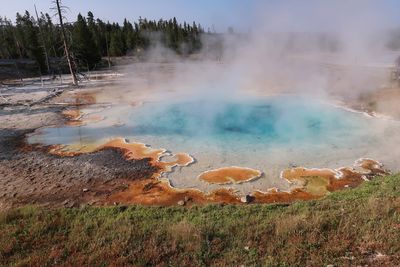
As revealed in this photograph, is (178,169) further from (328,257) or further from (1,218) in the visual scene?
(328,257)

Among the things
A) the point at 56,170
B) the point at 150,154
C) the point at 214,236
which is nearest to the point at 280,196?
the point at 214,236

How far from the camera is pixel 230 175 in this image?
7.57 meters

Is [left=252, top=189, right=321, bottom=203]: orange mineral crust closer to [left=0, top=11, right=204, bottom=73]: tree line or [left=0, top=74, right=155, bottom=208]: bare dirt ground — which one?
[left=0, top=74, right=155, bottom=208]: bare dirt ground

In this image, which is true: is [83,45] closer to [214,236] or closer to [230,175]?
[230,175]

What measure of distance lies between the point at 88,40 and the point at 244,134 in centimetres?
2473

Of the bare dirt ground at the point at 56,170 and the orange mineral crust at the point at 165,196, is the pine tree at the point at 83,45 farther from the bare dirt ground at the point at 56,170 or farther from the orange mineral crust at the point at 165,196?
the orange mineral crust at the point at 165,196

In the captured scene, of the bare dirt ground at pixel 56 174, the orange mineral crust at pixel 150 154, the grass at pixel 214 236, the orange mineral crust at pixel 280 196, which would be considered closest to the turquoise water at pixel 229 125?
the orange mineral crust at pixel 150 154

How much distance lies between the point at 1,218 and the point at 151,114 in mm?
8356

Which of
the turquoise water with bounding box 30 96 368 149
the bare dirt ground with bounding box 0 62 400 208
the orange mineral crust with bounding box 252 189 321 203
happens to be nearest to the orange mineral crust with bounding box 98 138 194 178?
the bare dirt ground with bounding box 0 62 400 208

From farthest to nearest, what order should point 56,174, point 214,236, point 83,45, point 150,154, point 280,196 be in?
1. point 83,45
2. point 150,154
3. point 56,174
4. point 280,196
5. point 214,236

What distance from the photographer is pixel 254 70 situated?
24766 millimetres

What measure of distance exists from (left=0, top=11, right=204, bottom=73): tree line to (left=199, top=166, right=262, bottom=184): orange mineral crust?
78.2ft

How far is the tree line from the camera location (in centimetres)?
2969

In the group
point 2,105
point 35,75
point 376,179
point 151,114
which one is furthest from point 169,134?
point 35,75
